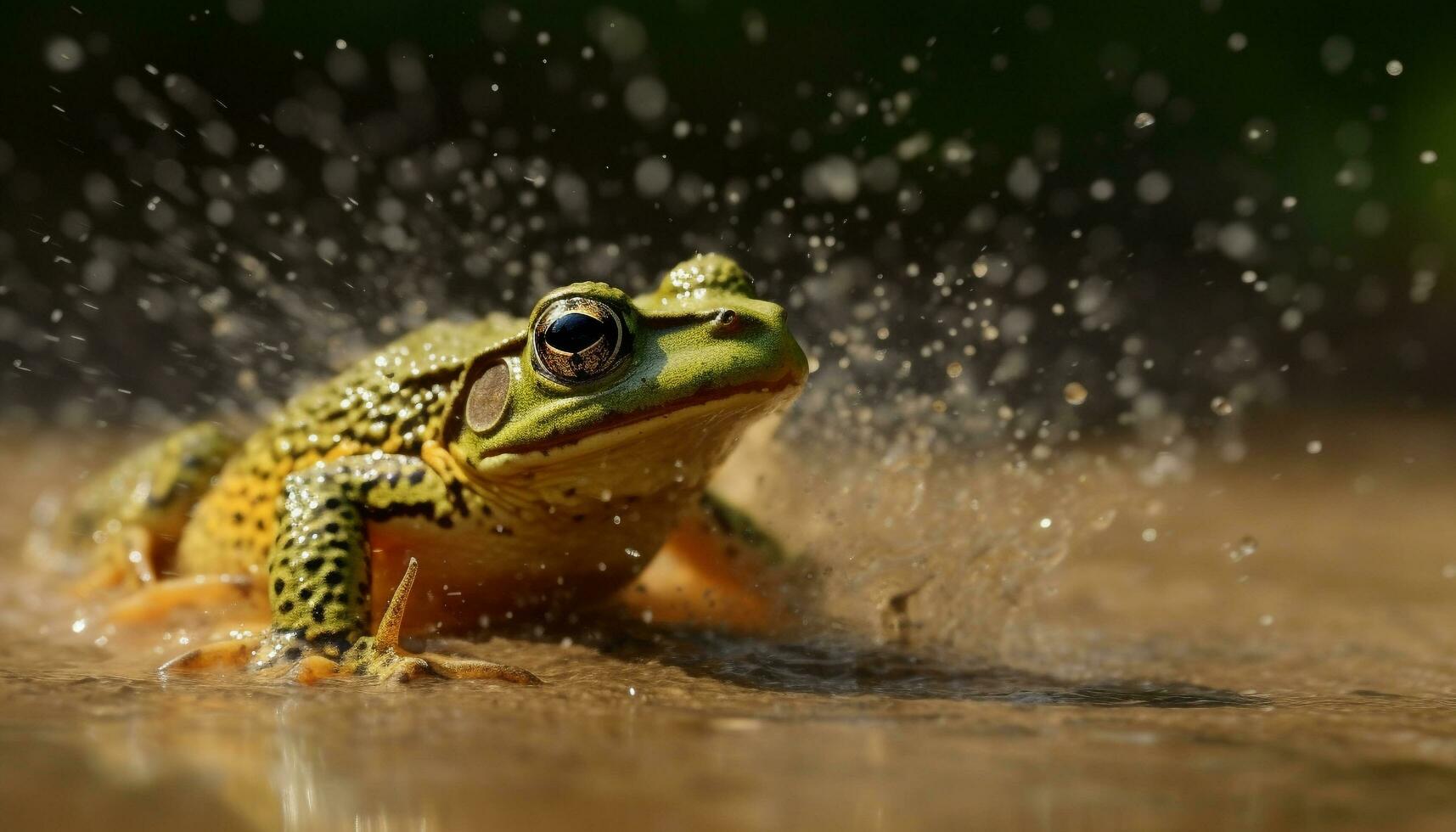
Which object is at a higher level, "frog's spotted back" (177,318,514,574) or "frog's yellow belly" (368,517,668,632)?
"frog's spotted back" (177,318,514,574)

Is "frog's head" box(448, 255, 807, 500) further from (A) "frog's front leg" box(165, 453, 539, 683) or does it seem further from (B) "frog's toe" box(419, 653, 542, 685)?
(B) "frog's toe" box(419, 653, 542, 685)

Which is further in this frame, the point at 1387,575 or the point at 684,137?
the point at 684,137

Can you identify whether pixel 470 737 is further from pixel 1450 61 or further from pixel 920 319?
pixel 1450 61

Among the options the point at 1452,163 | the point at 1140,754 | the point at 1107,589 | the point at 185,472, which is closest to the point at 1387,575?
the point at 1107,589

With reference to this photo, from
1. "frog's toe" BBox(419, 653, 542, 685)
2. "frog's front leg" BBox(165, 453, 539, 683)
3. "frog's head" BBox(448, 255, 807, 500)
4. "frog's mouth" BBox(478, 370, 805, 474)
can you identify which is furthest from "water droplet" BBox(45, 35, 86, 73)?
"frog's toe" BBox(419, 653, 542, 685)

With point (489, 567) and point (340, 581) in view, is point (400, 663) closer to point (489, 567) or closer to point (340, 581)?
point (340, 581)

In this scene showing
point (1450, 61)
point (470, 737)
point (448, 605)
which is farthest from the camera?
point (1450, 61)

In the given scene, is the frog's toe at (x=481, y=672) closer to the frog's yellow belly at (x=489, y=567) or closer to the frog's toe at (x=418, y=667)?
the frog's toe at (x=418, y=667)
